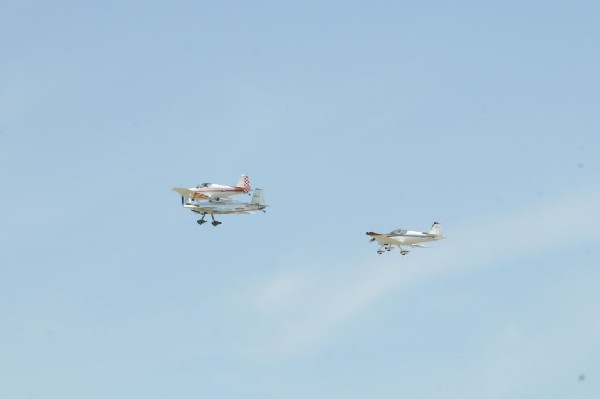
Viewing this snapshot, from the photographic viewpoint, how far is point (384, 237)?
192875mm

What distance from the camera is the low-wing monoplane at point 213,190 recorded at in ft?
592

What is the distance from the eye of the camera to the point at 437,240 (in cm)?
19900

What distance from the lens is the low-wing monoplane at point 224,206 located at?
17912 cm

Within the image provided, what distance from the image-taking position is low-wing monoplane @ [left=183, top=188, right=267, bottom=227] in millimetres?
179125

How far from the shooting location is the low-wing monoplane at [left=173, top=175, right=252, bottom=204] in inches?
7101

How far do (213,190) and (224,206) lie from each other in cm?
330

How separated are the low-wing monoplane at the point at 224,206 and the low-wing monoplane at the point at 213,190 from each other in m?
0.86

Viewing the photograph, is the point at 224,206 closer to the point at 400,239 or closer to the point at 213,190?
the point at 213,190

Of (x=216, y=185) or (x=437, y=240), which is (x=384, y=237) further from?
(x=216, y=185)

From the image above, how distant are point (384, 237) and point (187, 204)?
36441 millimetres

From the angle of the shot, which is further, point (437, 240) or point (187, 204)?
point (437, 240)

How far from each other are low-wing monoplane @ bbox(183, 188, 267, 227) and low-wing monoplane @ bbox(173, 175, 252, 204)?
0.86m

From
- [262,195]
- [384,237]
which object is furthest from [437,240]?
[262,195]

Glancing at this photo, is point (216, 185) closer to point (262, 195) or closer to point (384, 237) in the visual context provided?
point (262, 195)
